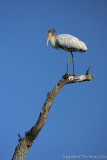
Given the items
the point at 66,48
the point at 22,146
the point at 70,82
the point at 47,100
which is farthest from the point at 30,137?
the point at 66,48

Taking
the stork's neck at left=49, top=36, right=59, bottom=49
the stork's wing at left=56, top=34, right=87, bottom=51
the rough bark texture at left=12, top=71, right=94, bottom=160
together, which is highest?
the stork's neck at left=49, top=36, right=59, bottom=49

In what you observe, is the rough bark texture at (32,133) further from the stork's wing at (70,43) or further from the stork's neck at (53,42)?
the stork's neck at (53,42)

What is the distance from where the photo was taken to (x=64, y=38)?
915 centimetres

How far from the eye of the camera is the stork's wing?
895 cm

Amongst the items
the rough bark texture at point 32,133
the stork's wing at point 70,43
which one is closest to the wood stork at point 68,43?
the stork's wing at point 70,43

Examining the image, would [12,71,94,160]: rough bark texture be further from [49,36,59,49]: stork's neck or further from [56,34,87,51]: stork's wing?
[49,36,59,49]: stork's neck

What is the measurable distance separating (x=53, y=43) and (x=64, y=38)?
0.54 metres

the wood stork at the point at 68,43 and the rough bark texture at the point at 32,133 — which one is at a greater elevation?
the wood stork at the point at 68,43

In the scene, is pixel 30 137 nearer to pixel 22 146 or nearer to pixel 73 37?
pixel 22 146

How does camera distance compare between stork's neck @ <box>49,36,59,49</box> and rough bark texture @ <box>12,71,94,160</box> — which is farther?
stork's neck @ <box>49,36,59,49</box>

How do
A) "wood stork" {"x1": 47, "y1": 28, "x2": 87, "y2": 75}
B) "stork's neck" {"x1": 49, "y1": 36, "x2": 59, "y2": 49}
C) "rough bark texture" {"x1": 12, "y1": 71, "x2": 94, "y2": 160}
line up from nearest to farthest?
1. "rough bark texture" {"x1": 12, "y1": 71, "x2": 94, "y2": 160}
2. "wood stork" {"x1": 47, "y1": 28, "x2": 87, "y2": 75}
3. "stork's neck" {"x1": 49, "y1": 36, "x2": 59, "y2": 49}

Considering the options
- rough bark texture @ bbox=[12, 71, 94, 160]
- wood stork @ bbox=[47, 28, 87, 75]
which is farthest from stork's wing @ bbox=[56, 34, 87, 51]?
rough bark texture @ bbox=[12, 71, 94, 160]

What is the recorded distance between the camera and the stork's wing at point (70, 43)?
895 centimetres

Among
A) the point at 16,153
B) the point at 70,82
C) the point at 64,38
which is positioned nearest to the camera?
the point at 16,153
